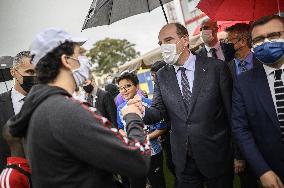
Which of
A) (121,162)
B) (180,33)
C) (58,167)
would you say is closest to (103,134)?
(121,162)

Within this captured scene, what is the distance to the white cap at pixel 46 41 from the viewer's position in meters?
2.04

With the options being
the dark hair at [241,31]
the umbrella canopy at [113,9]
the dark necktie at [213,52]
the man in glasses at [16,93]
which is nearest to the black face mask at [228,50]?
the dark necktie at [213,52]

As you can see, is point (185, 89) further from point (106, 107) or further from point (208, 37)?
point (106, 107)

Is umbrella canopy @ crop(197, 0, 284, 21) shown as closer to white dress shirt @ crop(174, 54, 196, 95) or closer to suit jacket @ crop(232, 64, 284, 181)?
white dress shirt @ crop(174, 54, 196, 95)

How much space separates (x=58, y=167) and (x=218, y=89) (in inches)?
81.9

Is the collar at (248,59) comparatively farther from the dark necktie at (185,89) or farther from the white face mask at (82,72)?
the white face mask at (82,72)

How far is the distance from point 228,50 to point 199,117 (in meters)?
2.04

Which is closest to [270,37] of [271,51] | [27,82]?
[271,51]

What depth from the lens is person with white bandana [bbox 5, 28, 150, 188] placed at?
1.85 m

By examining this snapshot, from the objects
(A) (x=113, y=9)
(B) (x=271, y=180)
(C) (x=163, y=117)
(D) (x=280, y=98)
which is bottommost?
(B) (x=271, y=180)

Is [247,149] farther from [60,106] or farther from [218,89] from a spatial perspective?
[60,106]

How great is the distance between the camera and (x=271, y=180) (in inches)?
111

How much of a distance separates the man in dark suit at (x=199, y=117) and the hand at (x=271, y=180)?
0.61 meters

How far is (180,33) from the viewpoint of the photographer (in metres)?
3.82
